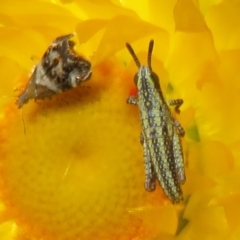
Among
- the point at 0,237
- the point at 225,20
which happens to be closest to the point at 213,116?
the point at 225,20

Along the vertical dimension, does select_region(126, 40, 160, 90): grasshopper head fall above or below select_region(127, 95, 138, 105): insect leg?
above

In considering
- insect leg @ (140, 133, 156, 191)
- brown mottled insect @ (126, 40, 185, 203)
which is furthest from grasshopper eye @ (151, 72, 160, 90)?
insect leg @ (140, 133, 156, 191)

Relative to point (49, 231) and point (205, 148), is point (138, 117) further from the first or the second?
point (49, 231)

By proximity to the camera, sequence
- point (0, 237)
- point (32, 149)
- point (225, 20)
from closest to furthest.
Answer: point (225, 20), point (32, 149), point (0, 237)

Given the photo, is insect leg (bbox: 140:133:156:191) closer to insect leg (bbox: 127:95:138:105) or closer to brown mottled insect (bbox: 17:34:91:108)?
insect leg (bbox: 127:95:138:105)

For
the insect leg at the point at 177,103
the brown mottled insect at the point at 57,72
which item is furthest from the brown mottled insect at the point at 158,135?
the brown mottled insect at the point at 57,72

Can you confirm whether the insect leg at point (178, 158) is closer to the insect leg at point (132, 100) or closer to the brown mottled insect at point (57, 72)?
the insect leg at point (132, 100)
